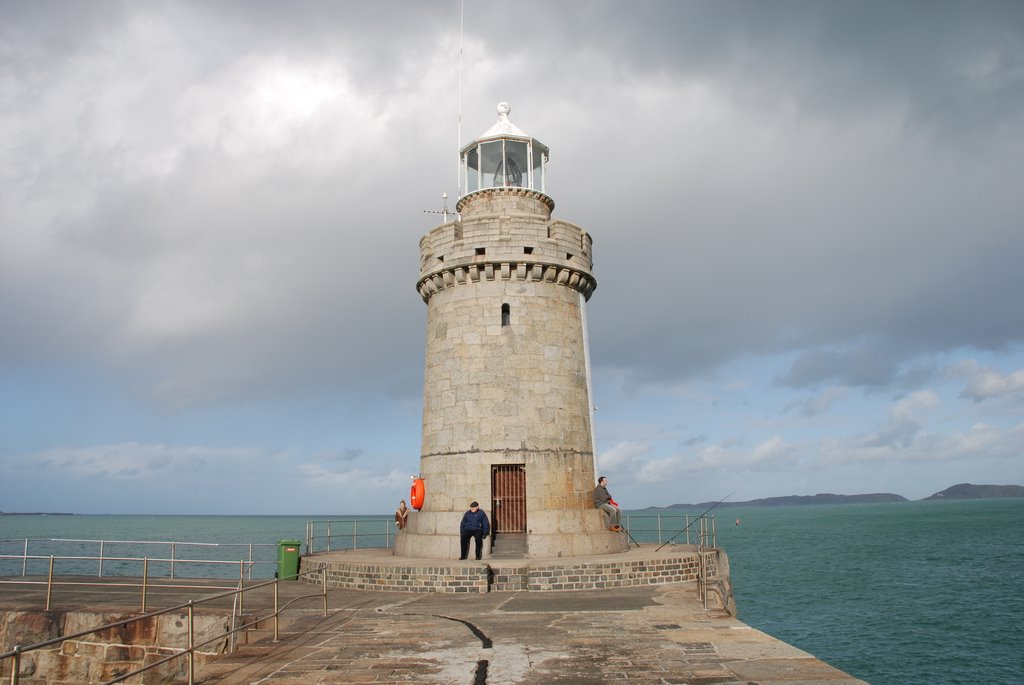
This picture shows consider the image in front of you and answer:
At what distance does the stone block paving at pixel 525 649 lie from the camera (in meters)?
7.18

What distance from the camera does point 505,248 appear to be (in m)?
17.9

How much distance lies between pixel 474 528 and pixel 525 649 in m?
7.40

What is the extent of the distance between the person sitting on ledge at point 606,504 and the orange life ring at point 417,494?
4.28 m

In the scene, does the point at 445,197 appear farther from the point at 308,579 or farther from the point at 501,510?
the point at 308,579

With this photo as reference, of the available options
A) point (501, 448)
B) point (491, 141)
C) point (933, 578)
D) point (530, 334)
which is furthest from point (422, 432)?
point (933, 578)

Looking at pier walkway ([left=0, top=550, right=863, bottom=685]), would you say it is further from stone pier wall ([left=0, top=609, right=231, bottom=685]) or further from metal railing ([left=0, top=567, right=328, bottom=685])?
stone pier wall ([left=0, top=609, right=231, bottom=685])

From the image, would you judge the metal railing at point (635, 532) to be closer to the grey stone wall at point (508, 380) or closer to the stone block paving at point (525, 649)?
the grey stone wall at point (508, 380)

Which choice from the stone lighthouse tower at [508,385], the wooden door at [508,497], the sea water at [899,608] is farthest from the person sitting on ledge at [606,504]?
the sea water at [899,608]

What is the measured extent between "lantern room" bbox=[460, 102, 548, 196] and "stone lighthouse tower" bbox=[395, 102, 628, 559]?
0.28 metres

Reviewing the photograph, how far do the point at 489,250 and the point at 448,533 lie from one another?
6.89 meters

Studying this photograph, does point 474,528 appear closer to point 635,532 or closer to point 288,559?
point 288,559

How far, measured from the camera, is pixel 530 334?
1778cm

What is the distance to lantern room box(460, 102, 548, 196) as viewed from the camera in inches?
772

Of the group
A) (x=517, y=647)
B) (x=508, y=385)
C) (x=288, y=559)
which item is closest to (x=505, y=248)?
(x=508, y=385)
